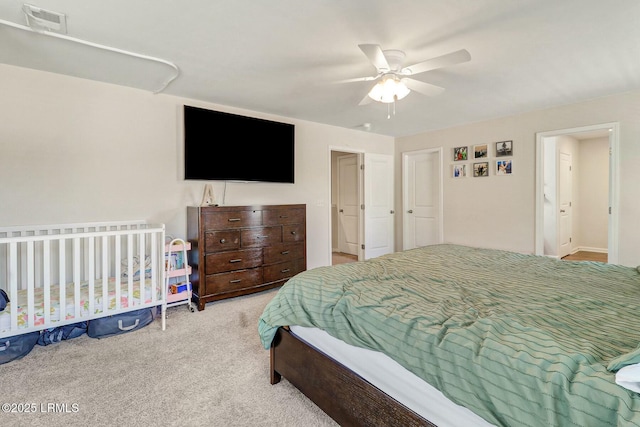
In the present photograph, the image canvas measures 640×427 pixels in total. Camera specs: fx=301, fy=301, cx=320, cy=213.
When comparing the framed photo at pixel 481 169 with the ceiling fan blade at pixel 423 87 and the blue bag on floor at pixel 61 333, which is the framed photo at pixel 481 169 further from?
the blue bag on floor at pixel 61 333

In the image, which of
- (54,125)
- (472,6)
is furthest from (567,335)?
(54,125)

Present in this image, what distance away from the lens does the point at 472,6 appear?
6.08ft

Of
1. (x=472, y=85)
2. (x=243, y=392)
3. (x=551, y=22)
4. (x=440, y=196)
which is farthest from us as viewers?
(x=440, y=196)

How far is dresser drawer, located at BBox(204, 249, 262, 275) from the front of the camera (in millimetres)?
3273

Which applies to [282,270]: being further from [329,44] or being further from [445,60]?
[445,60]

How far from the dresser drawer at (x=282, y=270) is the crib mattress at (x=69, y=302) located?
1278 millimetres

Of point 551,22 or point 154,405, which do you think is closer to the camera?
point 154,405

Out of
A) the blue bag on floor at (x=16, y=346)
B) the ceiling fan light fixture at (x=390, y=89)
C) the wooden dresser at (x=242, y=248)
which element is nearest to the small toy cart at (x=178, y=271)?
the wooden dresser at (x=242, y=248)

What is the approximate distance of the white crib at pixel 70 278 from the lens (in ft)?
7.00

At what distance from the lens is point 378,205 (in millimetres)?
5570

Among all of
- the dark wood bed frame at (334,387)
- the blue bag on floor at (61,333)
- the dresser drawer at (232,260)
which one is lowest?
the blue bag on floor at (61,333)

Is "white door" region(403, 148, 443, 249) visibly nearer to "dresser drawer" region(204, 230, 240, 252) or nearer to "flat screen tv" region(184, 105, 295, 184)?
"flat screen tv" region(184, 105, 295, 184)

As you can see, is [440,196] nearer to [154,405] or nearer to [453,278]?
[453,278]

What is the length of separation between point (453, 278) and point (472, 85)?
2.27 m
